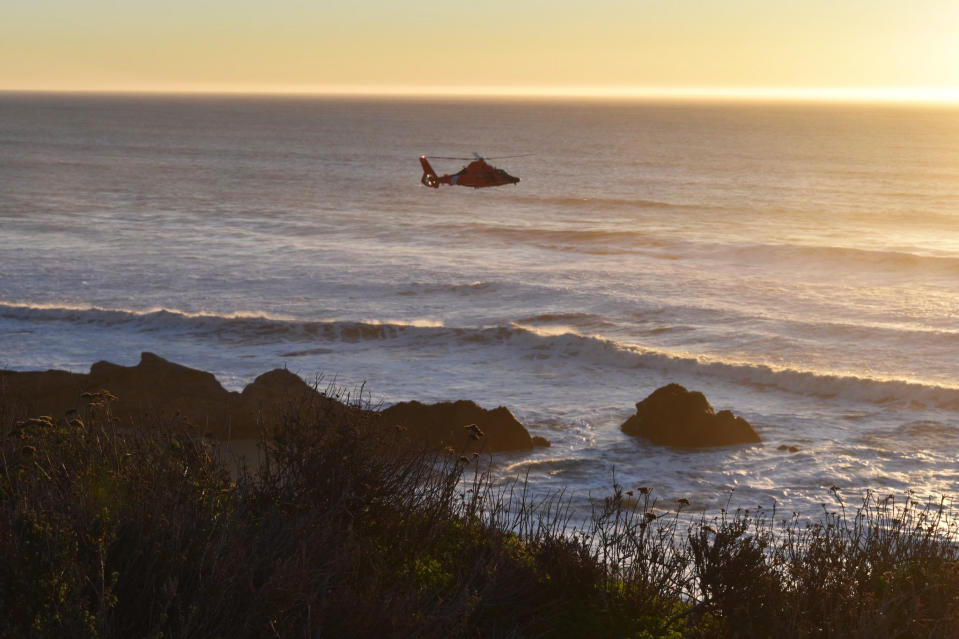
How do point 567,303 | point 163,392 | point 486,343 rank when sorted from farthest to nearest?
1. point 567,303
2. point 486,343
3. point 163,392

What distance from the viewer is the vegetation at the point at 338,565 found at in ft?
16.4

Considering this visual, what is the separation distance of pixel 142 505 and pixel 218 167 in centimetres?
9192

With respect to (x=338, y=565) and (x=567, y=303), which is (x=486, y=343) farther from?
(x=338, y=565)

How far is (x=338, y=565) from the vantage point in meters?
5.66

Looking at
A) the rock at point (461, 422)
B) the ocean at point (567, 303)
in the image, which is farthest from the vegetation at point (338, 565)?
the rock at point (461, 422)

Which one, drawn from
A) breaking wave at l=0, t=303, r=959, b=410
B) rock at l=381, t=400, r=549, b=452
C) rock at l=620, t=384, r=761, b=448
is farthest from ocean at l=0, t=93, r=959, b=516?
rock at l=381, t=400, r=549, b=452

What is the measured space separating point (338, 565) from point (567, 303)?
89.0 feet

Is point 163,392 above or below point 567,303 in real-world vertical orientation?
below

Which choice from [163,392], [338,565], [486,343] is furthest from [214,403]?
[338,565]

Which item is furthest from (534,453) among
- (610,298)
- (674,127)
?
(674,127)

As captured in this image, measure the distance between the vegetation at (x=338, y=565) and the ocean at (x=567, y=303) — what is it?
7325mm

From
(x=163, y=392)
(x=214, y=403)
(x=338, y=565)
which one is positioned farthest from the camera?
(x=163, y=392)

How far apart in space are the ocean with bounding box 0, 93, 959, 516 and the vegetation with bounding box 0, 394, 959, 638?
7.33 meters

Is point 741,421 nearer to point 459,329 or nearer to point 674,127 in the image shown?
point 459,329
